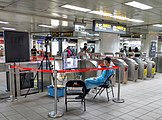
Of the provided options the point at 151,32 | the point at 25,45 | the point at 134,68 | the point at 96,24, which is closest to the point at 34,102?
the point at 25,45

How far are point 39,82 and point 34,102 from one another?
Result: 1223mm

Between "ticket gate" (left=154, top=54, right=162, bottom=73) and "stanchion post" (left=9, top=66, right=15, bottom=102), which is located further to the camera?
"ticket gate" (left=154, top=54, right=162, bottom=73)

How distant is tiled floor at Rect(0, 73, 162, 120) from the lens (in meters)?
3.44

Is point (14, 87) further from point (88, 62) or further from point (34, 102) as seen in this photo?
point (88, 62)

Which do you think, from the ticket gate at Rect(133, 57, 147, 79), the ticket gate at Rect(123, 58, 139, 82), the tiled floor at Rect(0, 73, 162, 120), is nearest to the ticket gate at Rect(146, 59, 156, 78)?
the ticket gate at Rect(133, 57, 147, 79)

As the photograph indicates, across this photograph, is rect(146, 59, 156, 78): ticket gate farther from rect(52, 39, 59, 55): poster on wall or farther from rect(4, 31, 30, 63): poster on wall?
rect(52, 39, 59, 55): poster on wall

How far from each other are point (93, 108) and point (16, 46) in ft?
8.52

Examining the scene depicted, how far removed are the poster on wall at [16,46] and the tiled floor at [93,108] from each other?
115 cm

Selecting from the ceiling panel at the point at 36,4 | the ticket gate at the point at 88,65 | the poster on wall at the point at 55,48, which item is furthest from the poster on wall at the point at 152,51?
the poster on wall at the point at 55,48

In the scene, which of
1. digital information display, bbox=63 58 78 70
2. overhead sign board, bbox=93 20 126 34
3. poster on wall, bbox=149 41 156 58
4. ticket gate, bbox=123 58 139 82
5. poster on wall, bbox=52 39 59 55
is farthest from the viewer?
poster on wall, bbox=52 39 59 55

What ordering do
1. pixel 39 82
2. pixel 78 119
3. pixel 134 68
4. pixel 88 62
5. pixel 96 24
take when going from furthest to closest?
pixel 134 68 → pixel 96 24 → pixel 88 62 → pixel 39 82 → pixel 78 119

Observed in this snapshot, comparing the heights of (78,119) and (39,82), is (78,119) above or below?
below

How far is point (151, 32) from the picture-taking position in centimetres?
1442

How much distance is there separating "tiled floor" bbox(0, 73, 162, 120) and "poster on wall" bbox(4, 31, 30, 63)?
115 cm
